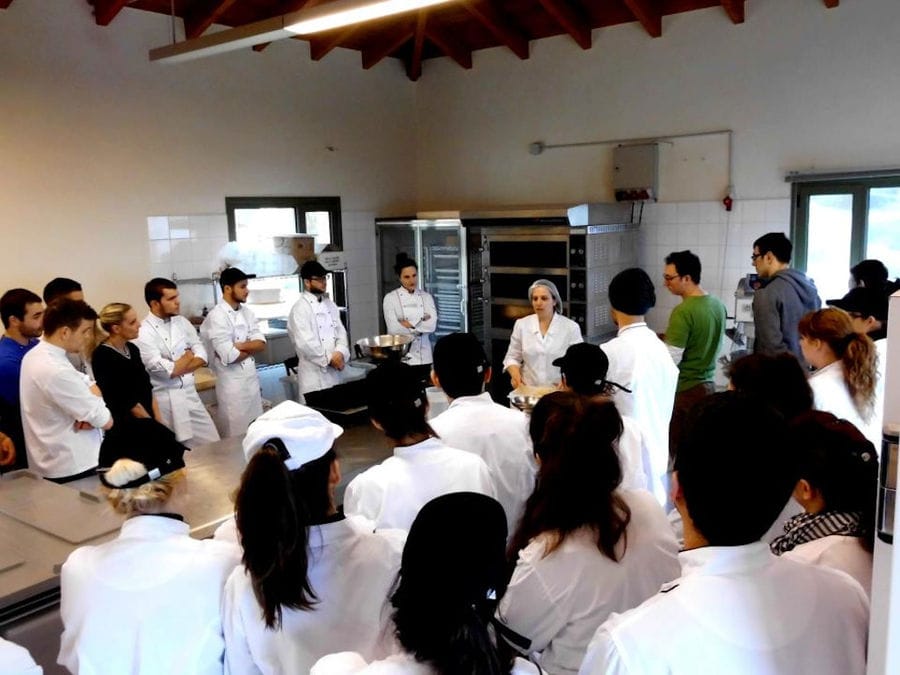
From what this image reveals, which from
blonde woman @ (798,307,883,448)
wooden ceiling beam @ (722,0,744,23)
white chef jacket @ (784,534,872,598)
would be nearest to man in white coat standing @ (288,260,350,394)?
blonde woman @ (798,307,883,448)

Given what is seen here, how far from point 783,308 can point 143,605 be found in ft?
11.2

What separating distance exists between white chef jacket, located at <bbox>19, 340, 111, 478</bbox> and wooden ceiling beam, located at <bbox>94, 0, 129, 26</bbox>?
2.87 m

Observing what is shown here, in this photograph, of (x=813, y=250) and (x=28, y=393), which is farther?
(x=813, y=250)

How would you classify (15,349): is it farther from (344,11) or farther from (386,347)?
(344,11)

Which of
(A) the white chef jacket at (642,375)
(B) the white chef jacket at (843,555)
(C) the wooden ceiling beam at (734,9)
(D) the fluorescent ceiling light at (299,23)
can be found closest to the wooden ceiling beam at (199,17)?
(D) the fluorescent ceiling light at (299,23)

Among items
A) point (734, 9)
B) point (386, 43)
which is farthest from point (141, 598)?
point (386, 43)

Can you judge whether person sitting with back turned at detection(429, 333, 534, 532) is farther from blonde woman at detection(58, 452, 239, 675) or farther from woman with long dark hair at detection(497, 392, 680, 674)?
blonde woman at detection(58, 452, 239, 675)

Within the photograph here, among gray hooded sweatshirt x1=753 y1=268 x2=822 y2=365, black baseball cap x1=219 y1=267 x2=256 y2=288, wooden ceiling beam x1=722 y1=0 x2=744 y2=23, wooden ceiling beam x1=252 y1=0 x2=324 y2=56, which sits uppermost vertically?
wooden ceiling beam x1=252 y1=0 x2=324 y2=56

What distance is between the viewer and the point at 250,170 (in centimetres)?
628

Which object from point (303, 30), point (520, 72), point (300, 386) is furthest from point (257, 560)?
point (520, 72)

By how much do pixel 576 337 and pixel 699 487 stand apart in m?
3.26

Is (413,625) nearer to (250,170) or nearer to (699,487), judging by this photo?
(699,487)

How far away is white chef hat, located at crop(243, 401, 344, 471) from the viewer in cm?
160

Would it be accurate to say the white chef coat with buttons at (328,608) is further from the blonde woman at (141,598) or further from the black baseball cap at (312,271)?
the black baseball cap at (312,271)
